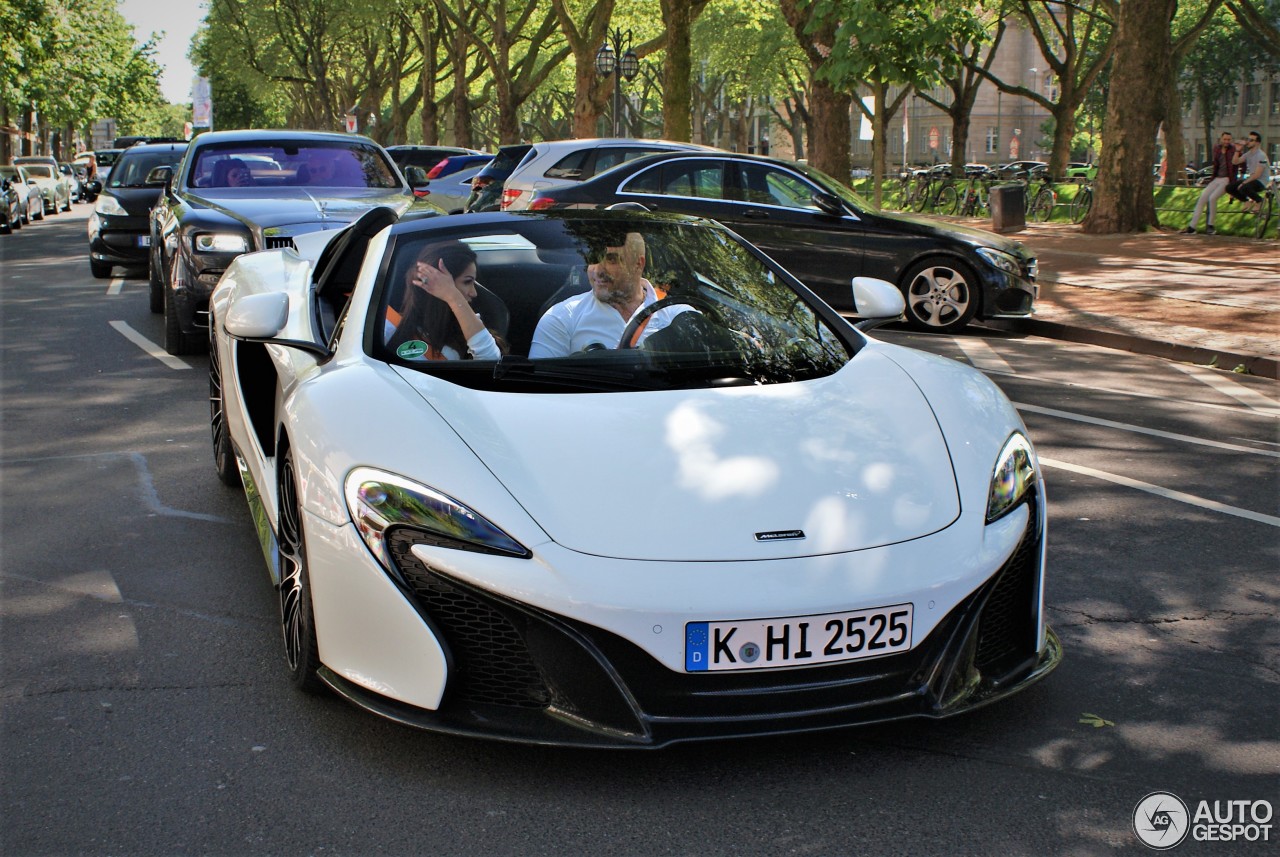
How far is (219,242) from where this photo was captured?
1016 centimetres

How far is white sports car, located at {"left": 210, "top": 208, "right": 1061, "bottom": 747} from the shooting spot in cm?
324

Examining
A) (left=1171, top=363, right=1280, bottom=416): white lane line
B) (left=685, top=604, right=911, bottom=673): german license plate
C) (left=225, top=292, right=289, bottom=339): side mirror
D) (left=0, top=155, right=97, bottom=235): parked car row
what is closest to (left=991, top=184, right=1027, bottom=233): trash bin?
(left=1171, top=363, right=1280, bottom=416): white lane line

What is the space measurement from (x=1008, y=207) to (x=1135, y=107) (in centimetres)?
401

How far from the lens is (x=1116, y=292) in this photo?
1519 cm

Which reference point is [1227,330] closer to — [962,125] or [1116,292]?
[1116,292]

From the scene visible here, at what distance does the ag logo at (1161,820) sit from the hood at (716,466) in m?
0.78

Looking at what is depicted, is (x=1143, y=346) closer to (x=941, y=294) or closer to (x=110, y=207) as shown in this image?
(x=941, y=294)

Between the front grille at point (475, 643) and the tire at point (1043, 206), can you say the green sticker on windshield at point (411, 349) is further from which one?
the tire at point (1043, 206)

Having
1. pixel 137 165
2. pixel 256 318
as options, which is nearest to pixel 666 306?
pixel 256 318

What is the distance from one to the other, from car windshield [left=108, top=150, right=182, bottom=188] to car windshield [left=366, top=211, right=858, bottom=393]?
617 inches

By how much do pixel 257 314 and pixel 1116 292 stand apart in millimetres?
12294

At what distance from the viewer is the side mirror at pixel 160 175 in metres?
13.3

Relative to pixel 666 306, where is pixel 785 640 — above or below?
below

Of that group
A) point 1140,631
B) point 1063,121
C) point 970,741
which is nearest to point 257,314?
point 970,741
